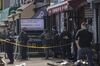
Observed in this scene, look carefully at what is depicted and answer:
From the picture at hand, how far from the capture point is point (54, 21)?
3064 centimetres

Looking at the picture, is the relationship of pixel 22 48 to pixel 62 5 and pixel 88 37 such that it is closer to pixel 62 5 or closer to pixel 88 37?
pixel 62 5

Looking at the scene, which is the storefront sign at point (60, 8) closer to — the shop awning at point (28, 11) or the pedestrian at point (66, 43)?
the pedestrian at point (66, 43)

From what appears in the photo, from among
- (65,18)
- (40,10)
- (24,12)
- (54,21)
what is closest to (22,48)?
(65,18)

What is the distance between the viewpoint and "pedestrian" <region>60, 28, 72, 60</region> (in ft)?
77.4

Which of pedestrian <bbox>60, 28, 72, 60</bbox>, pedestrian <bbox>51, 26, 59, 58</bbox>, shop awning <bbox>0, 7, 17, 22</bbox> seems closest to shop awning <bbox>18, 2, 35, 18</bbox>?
shop awning <bbox>0, 7, 17, 22</bbox>

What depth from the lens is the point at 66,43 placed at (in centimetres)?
2397

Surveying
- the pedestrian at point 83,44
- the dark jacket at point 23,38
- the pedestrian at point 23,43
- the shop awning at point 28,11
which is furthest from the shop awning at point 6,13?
the pedestrian at point 83,44

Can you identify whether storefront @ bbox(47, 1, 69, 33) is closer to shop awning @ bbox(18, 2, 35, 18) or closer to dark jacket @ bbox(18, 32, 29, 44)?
dark jacket @ bbox(18, 32, 29, 44)

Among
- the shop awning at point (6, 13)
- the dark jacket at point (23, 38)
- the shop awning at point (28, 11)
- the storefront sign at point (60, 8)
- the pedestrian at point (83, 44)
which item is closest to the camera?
the pedestrian at point (83, 44)

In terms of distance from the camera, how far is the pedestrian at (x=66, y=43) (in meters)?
Result: 23.6

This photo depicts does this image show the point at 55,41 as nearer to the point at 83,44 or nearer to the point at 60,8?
the point at 60,8

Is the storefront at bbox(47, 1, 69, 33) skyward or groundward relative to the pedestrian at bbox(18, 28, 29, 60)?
skyward

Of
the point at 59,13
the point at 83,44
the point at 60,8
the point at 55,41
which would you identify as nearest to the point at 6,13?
the point at 59,13

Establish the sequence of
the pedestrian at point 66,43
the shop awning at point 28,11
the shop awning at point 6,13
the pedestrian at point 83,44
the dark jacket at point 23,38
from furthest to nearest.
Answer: the shop awning at point 6,13 < the shop awning at point 28,11 < the dark jacket at point 23,38 < the pedestrian at point 66,43 < the pedestrian at point 83,44
